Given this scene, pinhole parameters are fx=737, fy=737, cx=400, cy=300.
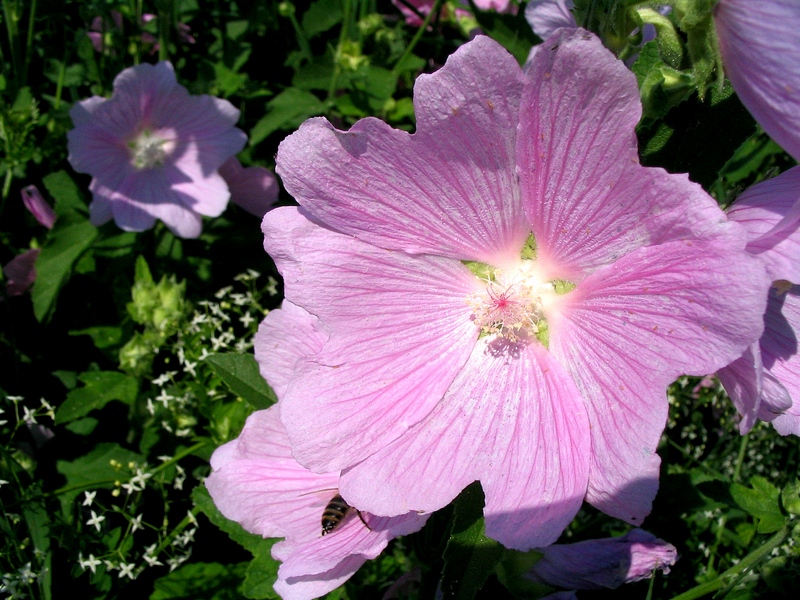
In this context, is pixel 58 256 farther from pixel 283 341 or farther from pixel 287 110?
pixel 283 341

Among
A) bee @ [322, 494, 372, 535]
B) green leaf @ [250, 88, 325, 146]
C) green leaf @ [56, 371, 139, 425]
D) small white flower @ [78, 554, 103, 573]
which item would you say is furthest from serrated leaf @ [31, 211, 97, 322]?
bee @ [322, 494, 372, 535]

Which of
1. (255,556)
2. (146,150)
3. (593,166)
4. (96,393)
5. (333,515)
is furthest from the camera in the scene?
(146,150)

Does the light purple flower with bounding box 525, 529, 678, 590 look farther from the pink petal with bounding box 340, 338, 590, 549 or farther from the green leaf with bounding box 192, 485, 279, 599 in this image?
the green leaf with bounding box 192, 485, 279, 599

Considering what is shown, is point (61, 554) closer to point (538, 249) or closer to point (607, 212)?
point (538, 249)

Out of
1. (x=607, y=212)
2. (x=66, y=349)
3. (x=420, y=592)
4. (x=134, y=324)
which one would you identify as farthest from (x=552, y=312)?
(x=66, y=349)

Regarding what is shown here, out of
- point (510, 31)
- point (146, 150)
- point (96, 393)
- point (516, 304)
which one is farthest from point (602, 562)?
point (146, 150)
